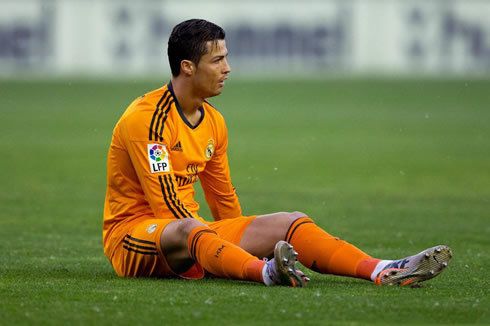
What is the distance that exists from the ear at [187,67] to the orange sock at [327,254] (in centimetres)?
118

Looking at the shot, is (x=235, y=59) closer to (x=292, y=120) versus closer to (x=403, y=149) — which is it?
(x=292, y=120)

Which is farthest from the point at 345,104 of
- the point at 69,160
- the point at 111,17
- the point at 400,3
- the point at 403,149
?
the point at 69,160

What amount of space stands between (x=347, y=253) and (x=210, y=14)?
30513 mm

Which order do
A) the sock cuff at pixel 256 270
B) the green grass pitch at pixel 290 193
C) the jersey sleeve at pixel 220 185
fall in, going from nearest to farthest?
the green grass pitch at pixel 290 193 → the sock cuff at pixel 256 270 → the jersey sleeve at pixel 220 185

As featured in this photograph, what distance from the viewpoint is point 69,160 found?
1798cm

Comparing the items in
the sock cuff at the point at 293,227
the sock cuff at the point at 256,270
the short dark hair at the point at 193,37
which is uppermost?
the short dark hair at the point at 193,37

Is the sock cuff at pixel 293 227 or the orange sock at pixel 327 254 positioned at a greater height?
the sock cuff at pixel 293 227

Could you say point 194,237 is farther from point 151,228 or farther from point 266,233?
point 266,233

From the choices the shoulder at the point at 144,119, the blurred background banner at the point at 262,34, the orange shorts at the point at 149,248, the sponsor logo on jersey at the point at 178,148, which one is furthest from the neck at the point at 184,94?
the blurred background banner at the point at 262,34

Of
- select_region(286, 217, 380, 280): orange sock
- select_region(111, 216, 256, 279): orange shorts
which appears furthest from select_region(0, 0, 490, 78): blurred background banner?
select_region(286, 217, 380, 280): orange sock

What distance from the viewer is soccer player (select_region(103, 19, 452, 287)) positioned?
5.32 meters

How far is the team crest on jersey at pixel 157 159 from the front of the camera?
18.4 feet

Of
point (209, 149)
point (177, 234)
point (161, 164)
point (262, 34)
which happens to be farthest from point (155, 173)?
point (262, 34)

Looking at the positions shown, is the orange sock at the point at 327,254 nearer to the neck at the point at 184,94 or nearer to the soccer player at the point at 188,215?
the soccer player at the point at 188,215
